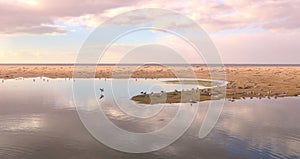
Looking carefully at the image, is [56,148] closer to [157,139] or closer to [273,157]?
[157,139]

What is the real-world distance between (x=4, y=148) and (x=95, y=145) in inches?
281

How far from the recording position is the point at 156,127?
30594 mm

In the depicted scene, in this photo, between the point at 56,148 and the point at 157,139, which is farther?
the point at 157,139

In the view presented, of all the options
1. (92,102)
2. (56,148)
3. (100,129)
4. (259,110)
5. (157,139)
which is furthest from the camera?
(92,102)

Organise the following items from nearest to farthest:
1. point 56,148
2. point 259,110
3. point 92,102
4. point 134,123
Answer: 1. point 56,148
2. point 134,123
3. point 259,110
4. point 92,102

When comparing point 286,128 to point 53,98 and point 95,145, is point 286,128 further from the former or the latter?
point 53,98

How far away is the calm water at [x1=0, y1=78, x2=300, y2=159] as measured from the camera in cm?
2219

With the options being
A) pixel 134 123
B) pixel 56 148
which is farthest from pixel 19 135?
pixel 134 123

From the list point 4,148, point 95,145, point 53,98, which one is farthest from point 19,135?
point 53,98

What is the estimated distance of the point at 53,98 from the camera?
50.5 meters

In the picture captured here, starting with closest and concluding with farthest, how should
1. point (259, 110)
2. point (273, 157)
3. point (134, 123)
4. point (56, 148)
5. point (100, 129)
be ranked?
point (273, 157) → point (56, 148) → point (100, 129) → point (134, 123) → point (259, 110)

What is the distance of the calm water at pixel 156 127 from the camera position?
874 inches

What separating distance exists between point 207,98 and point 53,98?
26.6 m

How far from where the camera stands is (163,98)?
49156 millimetres
